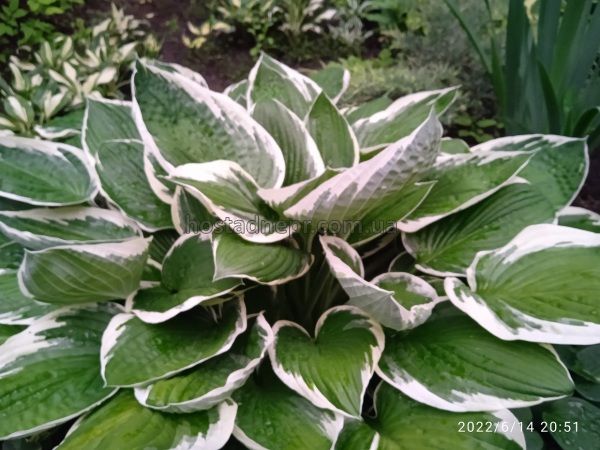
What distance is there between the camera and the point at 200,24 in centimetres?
284

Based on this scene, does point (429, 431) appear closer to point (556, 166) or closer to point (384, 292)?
point (384, 292)

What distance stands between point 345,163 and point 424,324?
323mm

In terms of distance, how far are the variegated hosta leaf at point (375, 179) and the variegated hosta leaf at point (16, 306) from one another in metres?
0.49

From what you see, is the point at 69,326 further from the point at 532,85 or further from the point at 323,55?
the point at 323,55

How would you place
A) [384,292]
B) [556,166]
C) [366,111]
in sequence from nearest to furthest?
[384,292], [556,166], [366,111]

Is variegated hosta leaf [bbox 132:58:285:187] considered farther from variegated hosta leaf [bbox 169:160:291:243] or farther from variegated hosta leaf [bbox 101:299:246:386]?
variegated hosta leaf [bbox 101:299:246:386]

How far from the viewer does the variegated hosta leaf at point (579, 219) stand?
1217mm

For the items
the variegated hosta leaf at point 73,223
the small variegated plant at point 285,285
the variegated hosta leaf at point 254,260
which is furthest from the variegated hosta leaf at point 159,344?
the variegated hosta leaf at point 73,223

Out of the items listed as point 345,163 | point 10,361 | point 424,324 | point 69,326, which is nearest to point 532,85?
point 345,163

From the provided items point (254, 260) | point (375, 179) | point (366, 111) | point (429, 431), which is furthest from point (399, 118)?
point (429, 431)

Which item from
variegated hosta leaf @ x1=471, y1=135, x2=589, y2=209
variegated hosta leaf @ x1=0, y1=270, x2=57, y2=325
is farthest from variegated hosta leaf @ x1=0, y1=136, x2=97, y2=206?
variegated hosta leaf @ x1=471, y1=135, x2=589, y2=209

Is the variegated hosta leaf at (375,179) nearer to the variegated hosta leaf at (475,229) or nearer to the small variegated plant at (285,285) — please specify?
the small variegated plant at (285,285)

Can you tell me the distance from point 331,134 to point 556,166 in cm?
45

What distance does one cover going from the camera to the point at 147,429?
0.89 m
